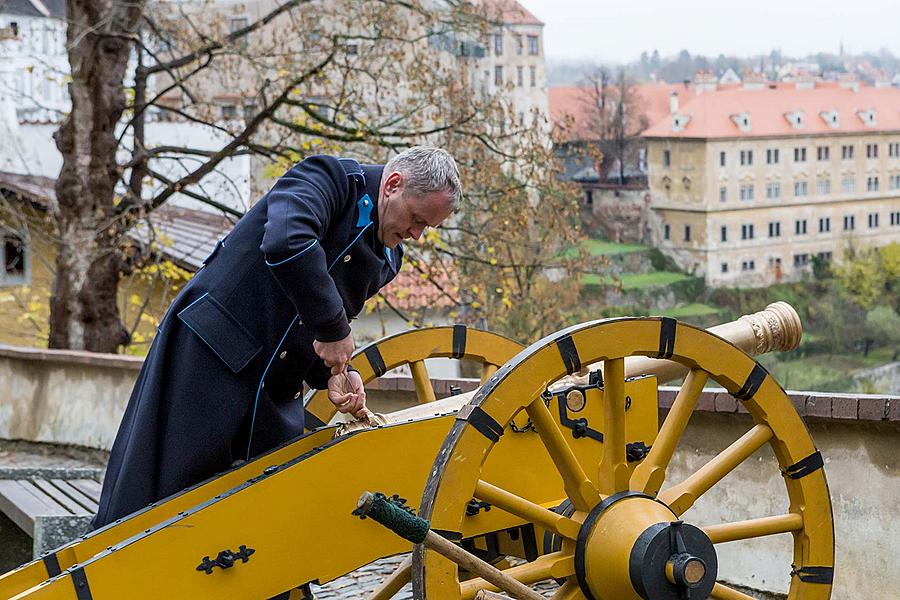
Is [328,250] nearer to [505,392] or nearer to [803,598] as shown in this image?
[505,392]

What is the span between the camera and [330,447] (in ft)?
10.3

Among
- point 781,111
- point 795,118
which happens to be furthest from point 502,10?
point 781,111

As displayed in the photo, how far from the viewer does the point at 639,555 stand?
119 inches

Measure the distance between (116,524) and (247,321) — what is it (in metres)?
0.61

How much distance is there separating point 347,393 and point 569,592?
0.82 meters

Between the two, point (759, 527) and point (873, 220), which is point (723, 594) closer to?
point (759, 527)

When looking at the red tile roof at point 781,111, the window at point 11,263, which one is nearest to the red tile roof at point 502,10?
the window at point 11,263

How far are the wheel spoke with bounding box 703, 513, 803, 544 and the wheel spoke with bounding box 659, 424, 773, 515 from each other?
0.10 m

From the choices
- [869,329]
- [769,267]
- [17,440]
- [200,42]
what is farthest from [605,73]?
[17,440]

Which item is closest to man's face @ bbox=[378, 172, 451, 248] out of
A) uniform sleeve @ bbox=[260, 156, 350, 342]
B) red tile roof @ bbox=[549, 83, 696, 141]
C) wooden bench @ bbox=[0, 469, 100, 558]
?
uniform sleeve @ bbox=[260, 156, 350, 342]

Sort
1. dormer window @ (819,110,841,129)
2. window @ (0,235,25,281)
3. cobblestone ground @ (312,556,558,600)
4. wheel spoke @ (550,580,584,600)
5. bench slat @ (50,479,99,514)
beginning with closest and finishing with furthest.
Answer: wheel spoke @ (550,580,584,600)
cobblestone ground @ (312,556,558,600)
bench slat @ (50,479,99,514)
window @ (0,235,25,281)
dormer window @ (819,110,841,129)

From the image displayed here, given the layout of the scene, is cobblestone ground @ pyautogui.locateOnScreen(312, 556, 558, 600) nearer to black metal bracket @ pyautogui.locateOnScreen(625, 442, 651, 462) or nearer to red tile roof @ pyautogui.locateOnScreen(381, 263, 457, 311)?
black metal bracket @ pyautogui.locateOnScreen(625, 442, 651, 462)

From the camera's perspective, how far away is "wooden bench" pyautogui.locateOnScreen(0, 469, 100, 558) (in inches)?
192

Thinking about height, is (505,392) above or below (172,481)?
above
